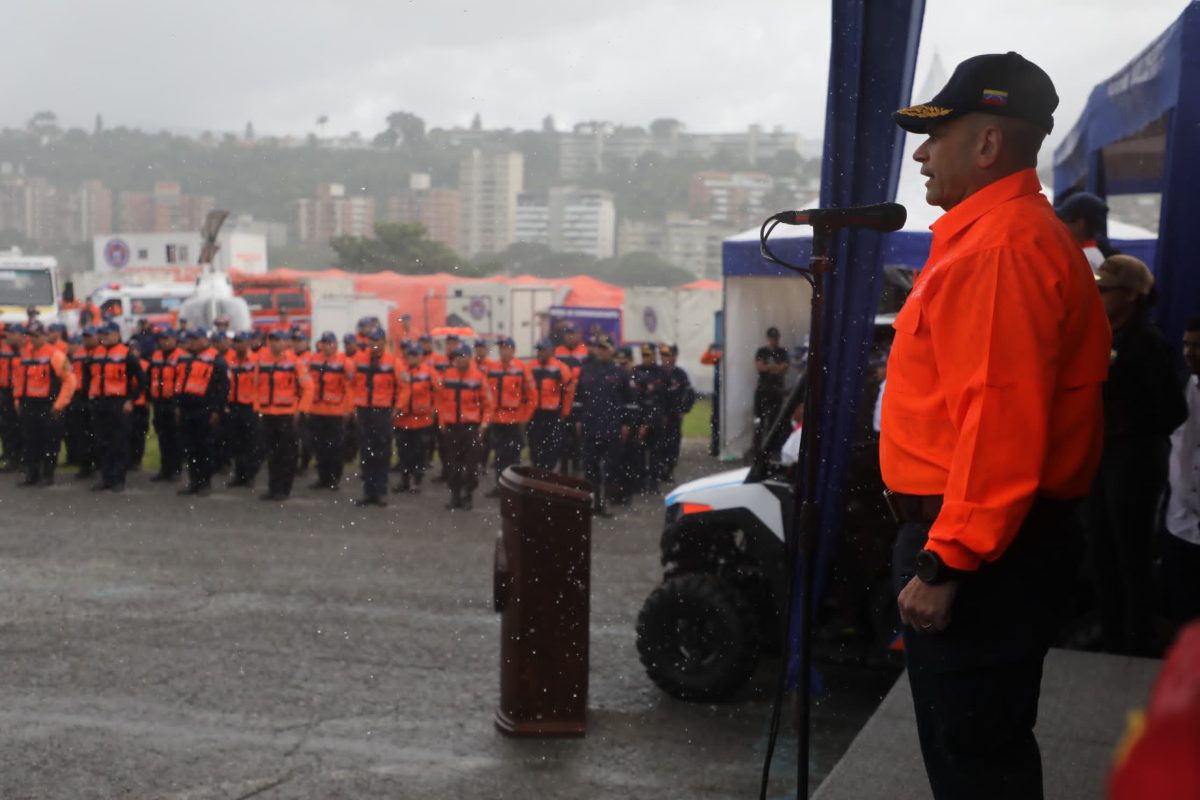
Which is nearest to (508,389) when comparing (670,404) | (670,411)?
(670,404)

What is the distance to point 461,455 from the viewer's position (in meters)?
13.6

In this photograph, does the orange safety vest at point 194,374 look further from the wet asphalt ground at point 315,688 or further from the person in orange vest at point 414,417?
the wet asphalt ground at point 315,688

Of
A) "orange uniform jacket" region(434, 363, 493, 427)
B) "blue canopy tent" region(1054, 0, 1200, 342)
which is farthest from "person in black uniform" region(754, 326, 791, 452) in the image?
"blue canopy tent" region(1054, 0, 1200, 342)

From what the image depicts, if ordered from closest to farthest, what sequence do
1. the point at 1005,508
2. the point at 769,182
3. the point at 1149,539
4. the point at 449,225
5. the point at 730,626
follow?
the point at 1005,508 → the point at 1149,539 → the point at 730,626 → the point at 769,182 → the point at 449,225

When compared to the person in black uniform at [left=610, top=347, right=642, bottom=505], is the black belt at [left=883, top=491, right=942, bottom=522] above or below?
above

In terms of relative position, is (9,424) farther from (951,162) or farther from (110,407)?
(951,162)

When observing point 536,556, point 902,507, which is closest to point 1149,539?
point 536,556

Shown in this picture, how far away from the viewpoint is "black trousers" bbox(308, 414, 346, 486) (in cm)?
1452

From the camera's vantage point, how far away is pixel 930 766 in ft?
8.06

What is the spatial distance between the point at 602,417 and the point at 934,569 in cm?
1152

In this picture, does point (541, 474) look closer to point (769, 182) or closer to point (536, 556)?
point (536, 556)

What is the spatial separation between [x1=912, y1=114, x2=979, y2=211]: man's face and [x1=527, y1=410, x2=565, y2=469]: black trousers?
39.7 ft

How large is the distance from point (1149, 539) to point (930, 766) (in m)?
3.21

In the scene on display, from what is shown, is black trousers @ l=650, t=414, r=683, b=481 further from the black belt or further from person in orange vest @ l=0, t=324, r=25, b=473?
the black belt
